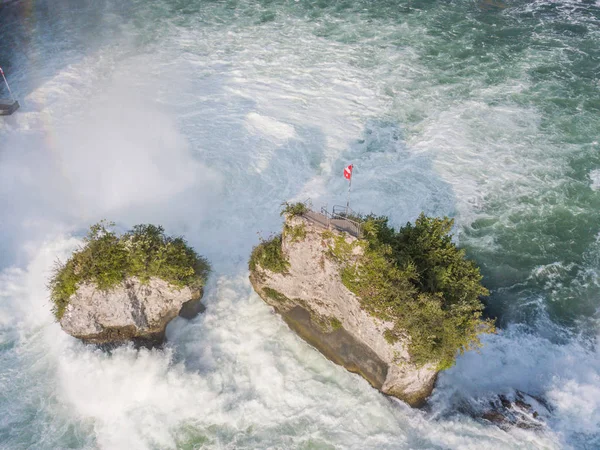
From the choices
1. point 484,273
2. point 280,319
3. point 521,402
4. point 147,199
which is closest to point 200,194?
point 147,199

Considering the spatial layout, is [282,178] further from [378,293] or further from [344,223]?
[378,293]

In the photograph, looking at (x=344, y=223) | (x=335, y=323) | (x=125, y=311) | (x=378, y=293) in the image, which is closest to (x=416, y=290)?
(x=378, y=293)

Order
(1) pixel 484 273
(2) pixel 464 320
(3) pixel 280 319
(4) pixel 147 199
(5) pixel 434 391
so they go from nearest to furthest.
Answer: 1. (2) pixel 464 320
2. (5) pixel 434 391
3. (3) pixel 280 319
4. (1) pixel 484 273
5. (4) pixel 147 199

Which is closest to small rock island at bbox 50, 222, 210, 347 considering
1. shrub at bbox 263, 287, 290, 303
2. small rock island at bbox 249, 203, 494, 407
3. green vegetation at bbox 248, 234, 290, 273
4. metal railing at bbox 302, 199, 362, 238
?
green vegetation at bbox 248, 234, 290, 273

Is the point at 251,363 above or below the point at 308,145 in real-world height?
below

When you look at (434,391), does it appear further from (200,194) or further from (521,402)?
(200,194)

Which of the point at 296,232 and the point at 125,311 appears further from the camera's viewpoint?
the point at 125,311

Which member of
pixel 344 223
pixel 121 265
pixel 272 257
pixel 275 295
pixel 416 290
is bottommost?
pixel 275 295

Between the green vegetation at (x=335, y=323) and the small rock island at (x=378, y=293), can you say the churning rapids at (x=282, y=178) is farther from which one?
the green vegetation at (x=335, y=323)
